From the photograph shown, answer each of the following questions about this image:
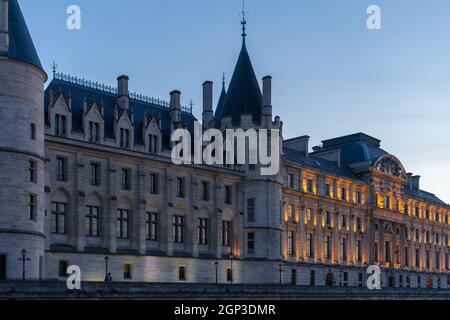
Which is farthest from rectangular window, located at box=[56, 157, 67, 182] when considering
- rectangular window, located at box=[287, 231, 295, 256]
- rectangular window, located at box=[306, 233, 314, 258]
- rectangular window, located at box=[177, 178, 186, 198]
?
rectangular window, located at box=[306, 233, 314, 258]

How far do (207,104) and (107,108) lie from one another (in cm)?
1380

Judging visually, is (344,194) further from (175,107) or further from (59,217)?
(59,217)

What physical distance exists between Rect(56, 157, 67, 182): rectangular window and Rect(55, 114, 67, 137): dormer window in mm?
1892

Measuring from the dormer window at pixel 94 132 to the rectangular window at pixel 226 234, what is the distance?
54.6ft

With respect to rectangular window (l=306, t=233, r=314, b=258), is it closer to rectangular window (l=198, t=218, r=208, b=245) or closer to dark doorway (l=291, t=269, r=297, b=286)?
dark doorway (l=291, t=269, r=297, b=286)

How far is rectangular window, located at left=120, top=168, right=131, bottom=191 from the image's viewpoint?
54.7 metres

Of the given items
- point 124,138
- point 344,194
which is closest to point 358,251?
point 344,194

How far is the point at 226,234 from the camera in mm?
63500

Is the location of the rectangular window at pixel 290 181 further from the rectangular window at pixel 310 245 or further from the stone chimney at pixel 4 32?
the stone chimney at pixel 4 32

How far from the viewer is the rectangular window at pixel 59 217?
Answer: 49.0m
